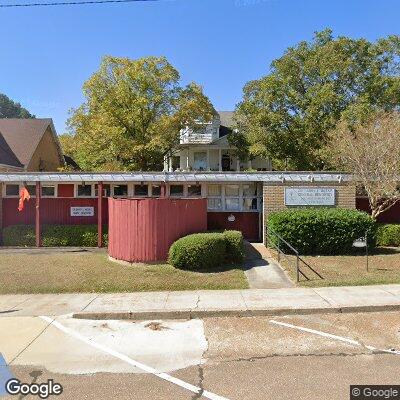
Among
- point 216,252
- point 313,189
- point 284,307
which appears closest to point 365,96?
point 313,189

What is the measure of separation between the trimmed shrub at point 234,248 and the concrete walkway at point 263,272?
349 millimetres

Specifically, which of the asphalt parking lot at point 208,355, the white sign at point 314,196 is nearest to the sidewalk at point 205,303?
the asphalt parking lot at point 208,355

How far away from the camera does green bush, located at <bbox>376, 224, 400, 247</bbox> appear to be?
16156mm

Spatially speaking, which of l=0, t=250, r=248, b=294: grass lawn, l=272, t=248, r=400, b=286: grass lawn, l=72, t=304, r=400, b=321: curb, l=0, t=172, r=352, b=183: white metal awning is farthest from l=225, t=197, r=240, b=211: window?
l=72, t=304, r=400, b=321: curb

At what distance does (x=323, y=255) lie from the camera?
14430 millimetres

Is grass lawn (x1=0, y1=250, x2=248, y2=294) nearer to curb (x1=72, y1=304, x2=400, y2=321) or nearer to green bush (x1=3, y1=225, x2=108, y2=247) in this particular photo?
curb (x1=72, y1=304, x2=400, y2=321)

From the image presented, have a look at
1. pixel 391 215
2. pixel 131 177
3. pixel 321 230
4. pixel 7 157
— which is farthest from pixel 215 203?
pixel 7 157

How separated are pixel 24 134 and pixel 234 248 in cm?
2220

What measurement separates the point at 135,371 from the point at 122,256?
7964mm

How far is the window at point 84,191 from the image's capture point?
62.6 ft

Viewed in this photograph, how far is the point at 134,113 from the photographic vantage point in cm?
2889

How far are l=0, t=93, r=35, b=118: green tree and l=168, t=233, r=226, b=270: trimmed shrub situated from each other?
88432mm

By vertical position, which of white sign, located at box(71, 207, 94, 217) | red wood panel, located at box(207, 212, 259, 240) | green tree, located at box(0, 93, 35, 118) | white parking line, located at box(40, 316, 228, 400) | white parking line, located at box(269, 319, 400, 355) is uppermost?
green tree, located at box(0, 93, 35, 118)

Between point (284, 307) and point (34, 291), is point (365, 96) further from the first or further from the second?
point (34, 291)
